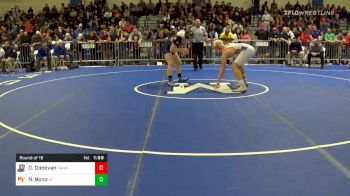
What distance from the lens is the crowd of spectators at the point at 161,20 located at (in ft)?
65.4

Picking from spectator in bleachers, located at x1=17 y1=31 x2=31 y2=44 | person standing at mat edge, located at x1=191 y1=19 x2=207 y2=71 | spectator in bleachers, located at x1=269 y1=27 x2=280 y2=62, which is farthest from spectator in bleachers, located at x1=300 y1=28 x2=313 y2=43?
→ spectator in bleachers, located at x1=17 y1=31 x2=31 y2=44

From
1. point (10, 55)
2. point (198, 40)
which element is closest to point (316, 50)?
point (198, 40)

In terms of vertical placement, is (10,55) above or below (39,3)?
below

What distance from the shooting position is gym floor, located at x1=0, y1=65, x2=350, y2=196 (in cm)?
516

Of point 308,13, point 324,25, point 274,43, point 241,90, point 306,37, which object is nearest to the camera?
point 241,90

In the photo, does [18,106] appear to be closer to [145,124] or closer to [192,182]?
[145,124]

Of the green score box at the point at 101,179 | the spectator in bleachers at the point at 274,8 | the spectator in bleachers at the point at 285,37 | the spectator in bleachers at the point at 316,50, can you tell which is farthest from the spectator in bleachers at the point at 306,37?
the green score box at the point at 101,179

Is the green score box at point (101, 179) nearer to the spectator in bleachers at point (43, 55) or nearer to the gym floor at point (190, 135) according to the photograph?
the gym floor at point (190, 135)

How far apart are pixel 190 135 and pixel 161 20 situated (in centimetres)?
1652

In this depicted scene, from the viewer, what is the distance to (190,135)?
729cm

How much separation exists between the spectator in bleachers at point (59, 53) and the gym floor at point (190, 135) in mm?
5065

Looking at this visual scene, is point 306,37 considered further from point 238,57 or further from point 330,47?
point 238,57

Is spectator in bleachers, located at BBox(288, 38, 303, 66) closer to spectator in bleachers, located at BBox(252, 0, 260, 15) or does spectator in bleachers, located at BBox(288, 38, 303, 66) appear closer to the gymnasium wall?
spectator in bleachers, located at BBox(252, 0, 260, 15)

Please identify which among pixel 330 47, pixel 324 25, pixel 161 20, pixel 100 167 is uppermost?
pixel 161 20
